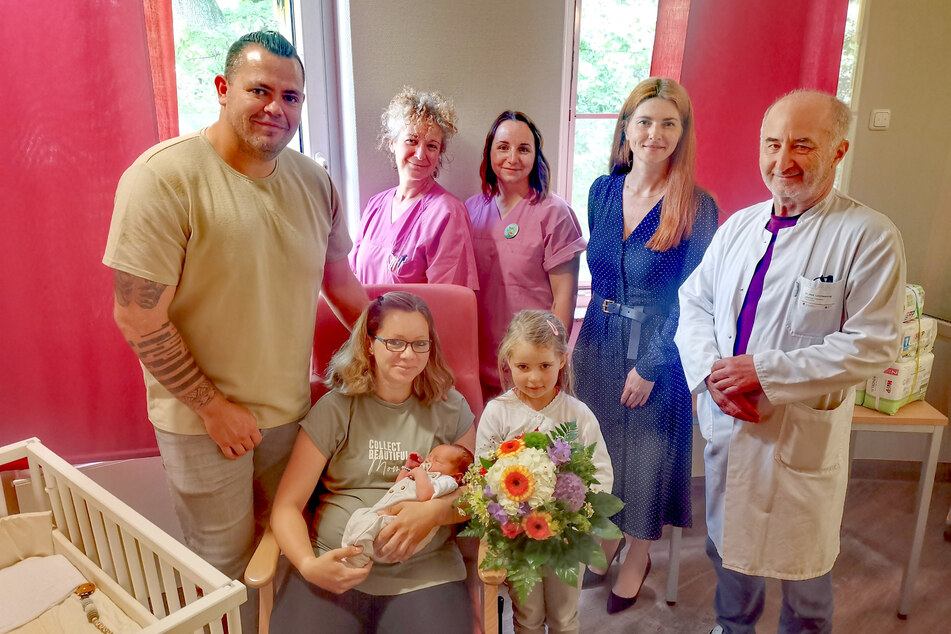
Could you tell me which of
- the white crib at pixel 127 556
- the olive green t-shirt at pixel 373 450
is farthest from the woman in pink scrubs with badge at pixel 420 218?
the white crib at pixel 127 556

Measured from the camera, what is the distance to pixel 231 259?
137 cm

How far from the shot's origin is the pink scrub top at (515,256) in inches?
80.2

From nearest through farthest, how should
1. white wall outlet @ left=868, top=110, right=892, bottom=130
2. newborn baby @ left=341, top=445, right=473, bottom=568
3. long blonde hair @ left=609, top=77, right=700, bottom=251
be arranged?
newborn baby @ left=341, top=445, right=473, bottom=568, long blonde hair @ left=609, top=77, right=700, bottom=251, white wall outlet @ left=868, top=110, right=892, bottom=130

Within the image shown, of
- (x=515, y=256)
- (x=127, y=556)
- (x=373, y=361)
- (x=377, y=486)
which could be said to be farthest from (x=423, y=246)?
(x=127, y=556)

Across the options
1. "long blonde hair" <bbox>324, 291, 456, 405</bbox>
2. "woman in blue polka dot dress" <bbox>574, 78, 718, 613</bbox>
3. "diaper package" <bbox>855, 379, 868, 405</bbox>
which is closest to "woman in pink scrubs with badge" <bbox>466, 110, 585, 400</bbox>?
"woman in blue polka dot dress" <bbox>574, 78, 718, 613</bbox>

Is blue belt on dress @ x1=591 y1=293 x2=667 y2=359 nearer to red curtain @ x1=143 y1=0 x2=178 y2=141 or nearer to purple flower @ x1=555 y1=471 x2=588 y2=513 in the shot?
purple flower @ x1=555 y1=471 x2=588 y2=513

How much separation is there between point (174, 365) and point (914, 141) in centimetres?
291

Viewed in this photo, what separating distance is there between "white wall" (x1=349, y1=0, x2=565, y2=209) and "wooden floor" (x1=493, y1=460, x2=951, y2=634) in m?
1.53

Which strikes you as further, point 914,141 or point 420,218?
point 914,141

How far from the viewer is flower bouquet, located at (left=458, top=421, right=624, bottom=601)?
4.20ft

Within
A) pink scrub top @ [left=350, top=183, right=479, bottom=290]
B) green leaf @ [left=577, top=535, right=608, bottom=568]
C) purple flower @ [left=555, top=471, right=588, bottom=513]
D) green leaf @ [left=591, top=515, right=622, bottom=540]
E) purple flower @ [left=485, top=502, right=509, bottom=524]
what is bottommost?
→ green leaf @ [left=577, top=535, right=608, bottom=568]

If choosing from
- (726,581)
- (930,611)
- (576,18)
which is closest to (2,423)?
(726,581)

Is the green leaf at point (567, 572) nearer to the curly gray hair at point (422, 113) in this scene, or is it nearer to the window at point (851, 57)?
the curly gray hair at point (422, 113)

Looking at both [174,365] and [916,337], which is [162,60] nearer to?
[174,365]
